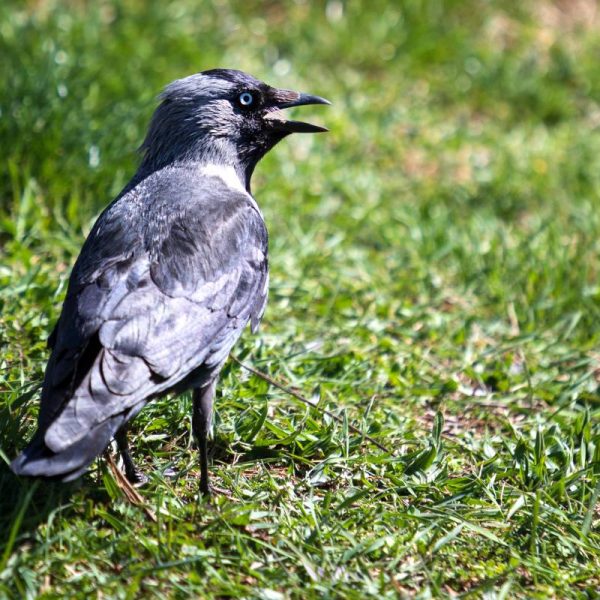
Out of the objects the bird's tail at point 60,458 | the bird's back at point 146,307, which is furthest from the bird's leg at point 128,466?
the bird's tail at point 60,458

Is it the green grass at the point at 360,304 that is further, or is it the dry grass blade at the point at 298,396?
the dry grass blade at the point at 298,396

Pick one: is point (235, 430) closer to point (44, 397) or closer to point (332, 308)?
point (44, 397)

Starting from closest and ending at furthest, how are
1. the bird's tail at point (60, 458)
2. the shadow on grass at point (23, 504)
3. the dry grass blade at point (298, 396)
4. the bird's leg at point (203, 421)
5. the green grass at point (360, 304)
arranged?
the bird's tail at point (60, 458)
the shadow on grass at point (23, 504)
the green grass at point (360, 304)
the bird's leg at point (203, 421)
the dry grass blade at point (298, 396)

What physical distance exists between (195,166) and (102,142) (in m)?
1.41

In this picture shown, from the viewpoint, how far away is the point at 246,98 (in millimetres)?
4406

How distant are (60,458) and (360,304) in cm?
254

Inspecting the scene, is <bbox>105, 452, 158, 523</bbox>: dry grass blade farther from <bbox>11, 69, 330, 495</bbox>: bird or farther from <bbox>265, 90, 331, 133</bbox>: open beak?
<bbox>265, 90, 331, 133</bbox>: open beak

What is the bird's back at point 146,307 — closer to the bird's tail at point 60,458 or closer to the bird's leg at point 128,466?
the bird's tail at point 60,458

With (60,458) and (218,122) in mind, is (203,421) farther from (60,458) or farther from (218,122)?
(218,122)

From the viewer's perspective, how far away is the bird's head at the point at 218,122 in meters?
4.33

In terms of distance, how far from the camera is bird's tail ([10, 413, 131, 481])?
2881 millimetres

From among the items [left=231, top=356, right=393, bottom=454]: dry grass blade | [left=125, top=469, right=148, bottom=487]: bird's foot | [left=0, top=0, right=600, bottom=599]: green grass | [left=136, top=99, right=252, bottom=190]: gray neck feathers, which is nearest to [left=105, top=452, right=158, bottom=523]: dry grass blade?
[left=0, top=0, right=600, bottom=599]: green grass

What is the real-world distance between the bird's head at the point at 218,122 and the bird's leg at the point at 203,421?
1.19 metres

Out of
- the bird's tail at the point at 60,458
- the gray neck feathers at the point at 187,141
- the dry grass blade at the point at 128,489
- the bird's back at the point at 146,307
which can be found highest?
the gray neck feathers at the point at 187,141
